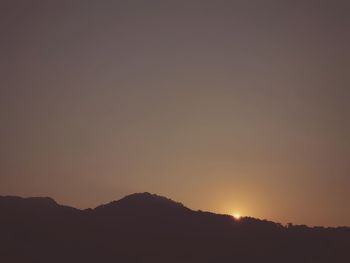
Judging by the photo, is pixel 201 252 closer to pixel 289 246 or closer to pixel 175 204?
pixel 289 246

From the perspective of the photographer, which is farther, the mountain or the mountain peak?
the mountain peak

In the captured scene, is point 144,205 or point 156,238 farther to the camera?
point 144,205

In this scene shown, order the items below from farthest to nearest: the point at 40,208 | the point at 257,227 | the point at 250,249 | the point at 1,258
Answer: the point at 40,208 → the point at 257,227 → the point at 250,249 → the point at 1,258

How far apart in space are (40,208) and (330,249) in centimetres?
6825

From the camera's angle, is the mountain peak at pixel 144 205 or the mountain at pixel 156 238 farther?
the mountain peak at pixel 144 205

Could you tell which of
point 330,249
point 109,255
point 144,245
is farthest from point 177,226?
point 330,249

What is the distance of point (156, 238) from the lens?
10750 cm

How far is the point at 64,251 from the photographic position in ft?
336

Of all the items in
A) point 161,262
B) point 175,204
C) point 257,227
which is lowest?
point 161,262

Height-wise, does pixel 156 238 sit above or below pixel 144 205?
below

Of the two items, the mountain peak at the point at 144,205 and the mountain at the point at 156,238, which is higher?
the mountain peak at the point at 144,205

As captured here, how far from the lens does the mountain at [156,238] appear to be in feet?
331

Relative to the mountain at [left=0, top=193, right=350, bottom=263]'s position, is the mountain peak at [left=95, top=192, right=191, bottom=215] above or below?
above

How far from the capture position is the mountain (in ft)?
331
